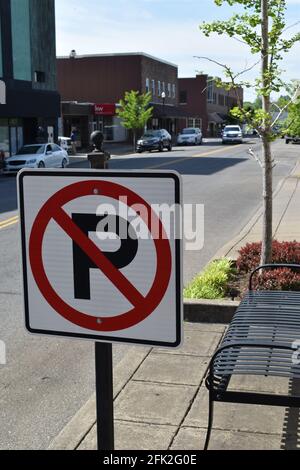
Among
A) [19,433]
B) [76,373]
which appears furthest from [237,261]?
[19,433]

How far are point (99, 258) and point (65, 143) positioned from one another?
40.7 m

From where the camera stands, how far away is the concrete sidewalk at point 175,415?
12.6ft

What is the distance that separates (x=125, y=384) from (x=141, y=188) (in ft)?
9.36

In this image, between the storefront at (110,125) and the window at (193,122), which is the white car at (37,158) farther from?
the window at (193,122)

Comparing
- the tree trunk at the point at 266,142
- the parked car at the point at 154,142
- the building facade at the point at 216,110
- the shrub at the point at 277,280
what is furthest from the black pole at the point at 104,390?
the building facade at the point at 216,110

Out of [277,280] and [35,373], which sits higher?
[277,280]

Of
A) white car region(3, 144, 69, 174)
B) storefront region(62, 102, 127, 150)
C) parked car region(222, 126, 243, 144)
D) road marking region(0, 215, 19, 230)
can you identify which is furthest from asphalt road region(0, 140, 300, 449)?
parked car region(222, 126, 243, 144)

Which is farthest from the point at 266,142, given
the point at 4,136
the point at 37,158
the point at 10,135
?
the point at 10,135

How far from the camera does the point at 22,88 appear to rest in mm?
34250

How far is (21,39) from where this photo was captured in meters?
34.6

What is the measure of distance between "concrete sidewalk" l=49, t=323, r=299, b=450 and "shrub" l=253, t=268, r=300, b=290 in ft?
5.64

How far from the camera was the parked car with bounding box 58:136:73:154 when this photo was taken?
41175 mm

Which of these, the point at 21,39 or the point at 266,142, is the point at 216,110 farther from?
the point at 266,142

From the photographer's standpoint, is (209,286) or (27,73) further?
(27,73)
